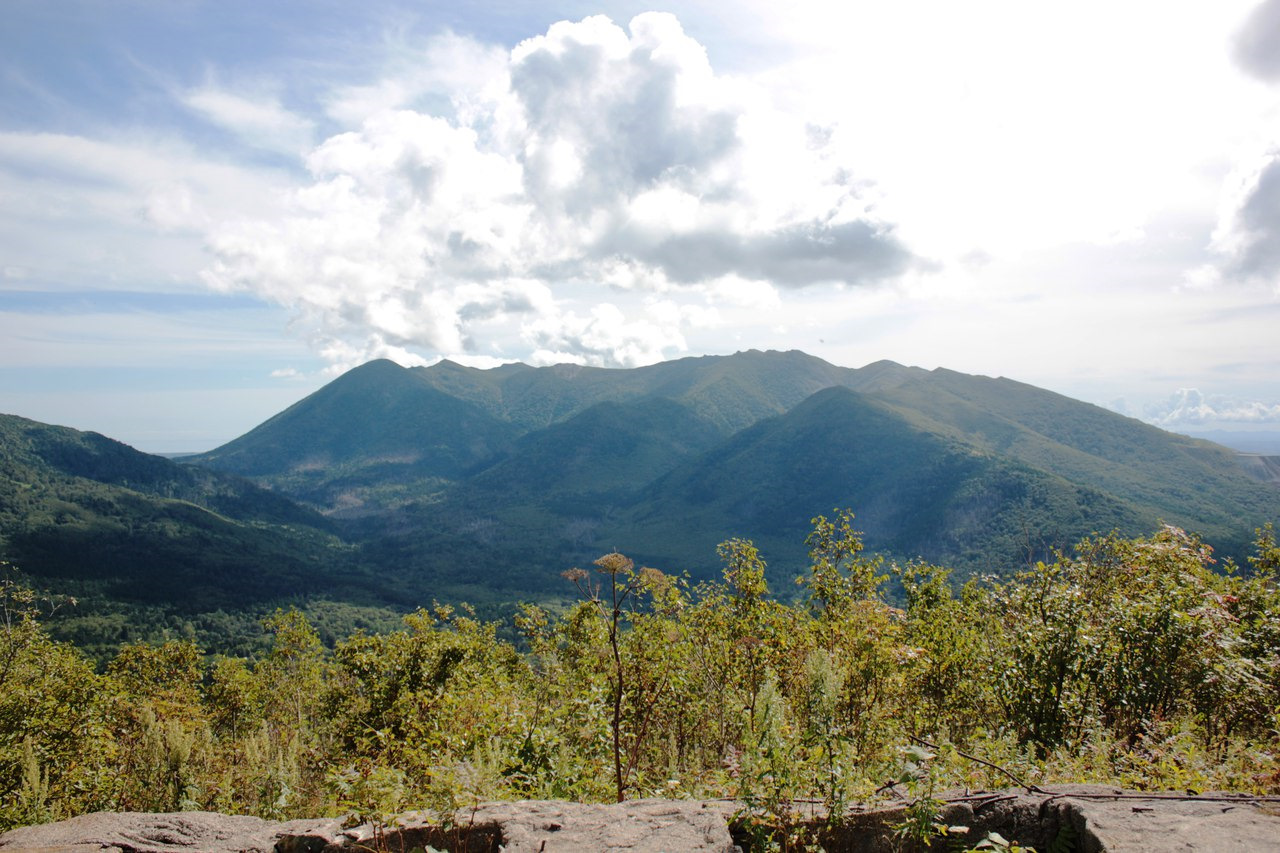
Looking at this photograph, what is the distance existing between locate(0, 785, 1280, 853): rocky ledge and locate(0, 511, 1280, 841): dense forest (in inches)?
16.2

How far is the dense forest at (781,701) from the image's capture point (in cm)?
772

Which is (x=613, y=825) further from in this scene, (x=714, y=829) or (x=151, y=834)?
(x=151, y=834)

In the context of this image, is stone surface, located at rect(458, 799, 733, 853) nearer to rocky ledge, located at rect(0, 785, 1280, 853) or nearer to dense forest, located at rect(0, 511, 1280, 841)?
rocky ledge, located at rect(0, 785, 1280, 853)

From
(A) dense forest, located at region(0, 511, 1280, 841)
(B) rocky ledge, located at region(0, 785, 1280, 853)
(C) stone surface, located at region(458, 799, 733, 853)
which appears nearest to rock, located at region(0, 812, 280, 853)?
(B) rocky ledge, located at region(0, 785, 1280, 853)

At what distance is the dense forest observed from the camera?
7723 millimetres

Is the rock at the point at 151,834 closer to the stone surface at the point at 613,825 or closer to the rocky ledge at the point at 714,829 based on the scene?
the rocky ledge at the point at 714,829

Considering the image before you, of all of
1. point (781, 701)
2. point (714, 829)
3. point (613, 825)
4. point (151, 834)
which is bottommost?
point (151, 834)

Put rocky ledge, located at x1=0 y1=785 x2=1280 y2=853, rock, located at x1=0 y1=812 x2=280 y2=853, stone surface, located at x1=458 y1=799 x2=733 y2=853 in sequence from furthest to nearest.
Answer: rock, located at x1=0 y1=812 x2=280 y2=853 < stone surface, located at x1=458 y1=799 x2=733 y2=853 < rocky ledge, located at x1=0 y1=785 x2=1280 y2=853

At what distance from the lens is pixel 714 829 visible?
6910mm

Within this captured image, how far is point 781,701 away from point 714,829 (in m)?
1.70

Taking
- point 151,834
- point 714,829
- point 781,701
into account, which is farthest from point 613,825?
point 151,834

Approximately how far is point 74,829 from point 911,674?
55.1 ft

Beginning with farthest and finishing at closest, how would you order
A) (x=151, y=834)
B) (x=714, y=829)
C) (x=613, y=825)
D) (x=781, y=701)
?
(x=151, y=834), (x=781, y=701), (x=613, y=825), (x=714, y=829)

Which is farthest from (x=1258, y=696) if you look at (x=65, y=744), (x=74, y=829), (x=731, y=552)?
(x=65, y=744)
